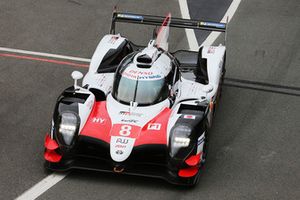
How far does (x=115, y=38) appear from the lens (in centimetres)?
1439

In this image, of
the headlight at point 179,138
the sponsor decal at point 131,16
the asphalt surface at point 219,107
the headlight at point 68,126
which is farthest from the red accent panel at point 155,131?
the sponsor decal at point 131,16

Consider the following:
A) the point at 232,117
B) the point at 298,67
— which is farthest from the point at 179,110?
the point at 298,67

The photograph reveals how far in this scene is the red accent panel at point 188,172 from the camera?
10.8 metres

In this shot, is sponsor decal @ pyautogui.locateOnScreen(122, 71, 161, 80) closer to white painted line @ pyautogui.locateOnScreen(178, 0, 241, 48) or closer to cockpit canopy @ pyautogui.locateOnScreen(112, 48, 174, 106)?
cockpit canopy @ pyautogui.locateOnScreen(112, 48, 174, 106)

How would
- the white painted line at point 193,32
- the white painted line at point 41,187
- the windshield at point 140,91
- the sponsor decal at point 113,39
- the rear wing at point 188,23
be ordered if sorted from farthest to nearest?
the white painted line at point 193,32
the sponsor decal at point 113,39
the rear wing at point 188,23
the windshield at point 140,91
the white painted line at point 41,187

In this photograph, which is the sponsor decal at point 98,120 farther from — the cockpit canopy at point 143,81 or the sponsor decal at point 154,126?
the sponsor decal at point 154,126

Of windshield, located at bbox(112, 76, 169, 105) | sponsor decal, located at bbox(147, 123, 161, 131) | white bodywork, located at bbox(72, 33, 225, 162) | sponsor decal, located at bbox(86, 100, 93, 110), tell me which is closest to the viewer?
sponsor decal, located at bbox(147, 123, 161, 131)

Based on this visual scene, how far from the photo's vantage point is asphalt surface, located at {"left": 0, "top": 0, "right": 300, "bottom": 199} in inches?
435

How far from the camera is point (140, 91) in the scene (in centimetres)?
1185

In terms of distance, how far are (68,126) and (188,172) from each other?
1879 millimetres

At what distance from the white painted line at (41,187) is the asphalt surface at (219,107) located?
93 millimetres

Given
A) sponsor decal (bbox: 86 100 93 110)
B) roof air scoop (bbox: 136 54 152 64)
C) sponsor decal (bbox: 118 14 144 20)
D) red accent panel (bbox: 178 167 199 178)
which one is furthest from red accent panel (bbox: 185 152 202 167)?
sponsor decal (bbox: 118 14 144 20)

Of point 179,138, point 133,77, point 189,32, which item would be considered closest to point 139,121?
point 179,138

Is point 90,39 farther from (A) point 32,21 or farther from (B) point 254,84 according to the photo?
(B) point 254,84
